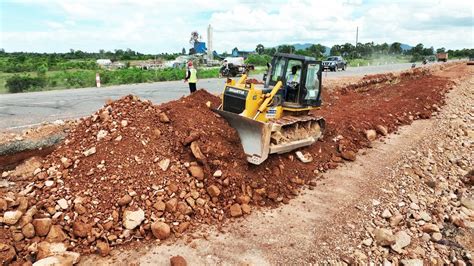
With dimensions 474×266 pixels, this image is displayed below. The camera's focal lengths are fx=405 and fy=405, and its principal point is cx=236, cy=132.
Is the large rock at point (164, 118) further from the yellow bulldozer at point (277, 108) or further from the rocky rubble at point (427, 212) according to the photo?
the rocky rubble at point (427, 212)

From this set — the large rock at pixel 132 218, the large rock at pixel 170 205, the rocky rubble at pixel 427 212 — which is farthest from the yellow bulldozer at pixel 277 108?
the large rock at pixel 132 218

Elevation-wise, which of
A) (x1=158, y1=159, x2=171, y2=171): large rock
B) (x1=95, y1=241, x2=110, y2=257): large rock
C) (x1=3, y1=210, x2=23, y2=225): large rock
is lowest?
(x1=95, y1=241, x2=110, y2=257): large rock

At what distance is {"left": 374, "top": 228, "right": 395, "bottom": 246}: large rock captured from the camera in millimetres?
6219

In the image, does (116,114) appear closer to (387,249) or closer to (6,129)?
(6,129)

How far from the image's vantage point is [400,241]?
20.8ft

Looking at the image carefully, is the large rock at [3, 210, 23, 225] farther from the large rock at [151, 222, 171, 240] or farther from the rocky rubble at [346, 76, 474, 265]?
the rocky rubble at [346, 76, 474, 265]

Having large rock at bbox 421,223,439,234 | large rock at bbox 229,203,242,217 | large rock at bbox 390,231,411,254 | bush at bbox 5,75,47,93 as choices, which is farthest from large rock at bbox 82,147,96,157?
bush at bbox 5,75,47,93

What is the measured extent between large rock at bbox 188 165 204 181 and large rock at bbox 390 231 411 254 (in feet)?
10.6

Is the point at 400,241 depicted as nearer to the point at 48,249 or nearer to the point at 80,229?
the point at 80,229

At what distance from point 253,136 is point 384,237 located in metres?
2.94

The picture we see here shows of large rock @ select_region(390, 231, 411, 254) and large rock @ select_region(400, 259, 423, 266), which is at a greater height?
large rock @ select_region(390, 231, 411, 254)

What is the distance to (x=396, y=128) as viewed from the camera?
39.4ft

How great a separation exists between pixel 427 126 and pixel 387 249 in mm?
7823

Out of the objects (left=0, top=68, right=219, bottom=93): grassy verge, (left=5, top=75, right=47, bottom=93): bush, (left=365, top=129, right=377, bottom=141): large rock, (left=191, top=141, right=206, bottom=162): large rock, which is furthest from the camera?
(left=0, top=68, right=219, bottom=93): grassy verge
